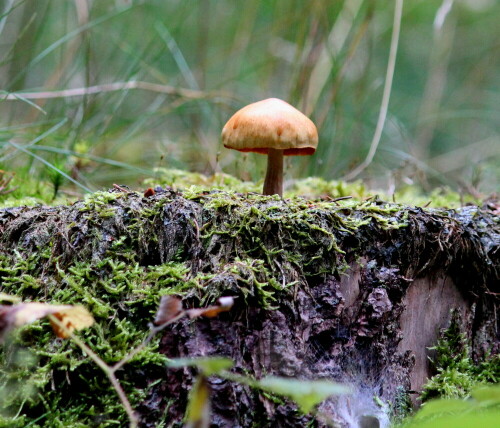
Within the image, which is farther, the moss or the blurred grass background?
the blurred grass background

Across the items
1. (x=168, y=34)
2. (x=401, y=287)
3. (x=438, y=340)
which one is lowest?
(x=438, y=340)

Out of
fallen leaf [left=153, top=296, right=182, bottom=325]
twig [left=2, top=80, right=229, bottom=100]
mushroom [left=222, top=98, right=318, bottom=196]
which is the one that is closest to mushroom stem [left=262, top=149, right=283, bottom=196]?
mushroom [left=222, top=98, right=318, bottom=196]

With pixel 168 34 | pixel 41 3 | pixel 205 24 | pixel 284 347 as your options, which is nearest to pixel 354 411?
pixel 284 347

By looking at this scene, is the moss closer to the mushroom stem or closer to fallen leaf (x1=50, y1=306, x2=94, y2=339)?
the mushroom stem

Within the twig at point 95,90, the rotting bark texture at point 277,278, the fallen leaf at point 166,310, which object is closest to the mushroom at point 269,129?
the rotting bark texture at point 277,278

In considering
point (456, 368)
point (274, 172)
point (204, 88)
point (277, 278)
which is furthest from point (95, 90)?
point (456, 368)

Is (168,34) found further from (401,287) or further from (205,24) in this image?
(401,287)
